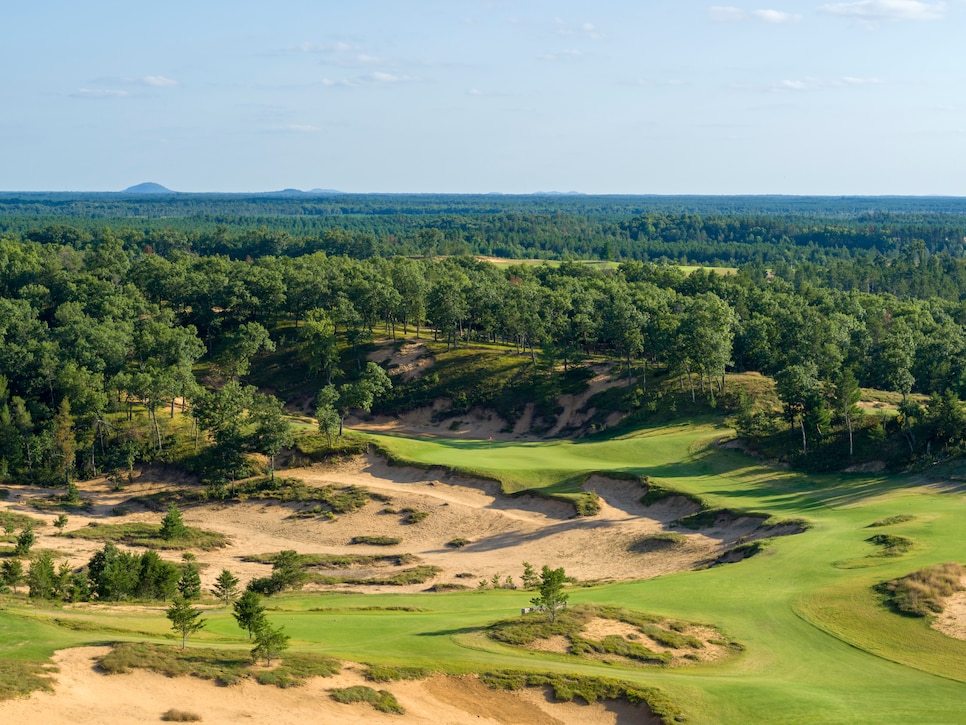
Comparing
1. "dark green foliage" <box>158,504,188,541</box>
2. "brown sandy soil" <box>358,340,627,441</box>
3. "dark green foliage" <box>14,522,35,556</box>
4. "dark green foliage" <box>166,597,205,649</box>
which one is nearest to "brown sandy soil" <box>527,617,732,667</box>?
"dark green foliage" <box>166,597,205,649</box>

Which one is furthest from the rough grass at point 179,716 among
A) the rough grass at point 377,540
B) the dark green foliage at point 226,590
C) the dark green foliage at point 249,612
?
the rough grass at point 377,540

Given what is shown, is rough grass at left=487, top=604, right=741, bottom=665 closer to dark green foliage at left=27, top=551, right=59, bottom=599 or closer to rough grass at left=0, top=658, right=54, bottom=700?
rough grass at left=0, top=658, right=54, bottom=700

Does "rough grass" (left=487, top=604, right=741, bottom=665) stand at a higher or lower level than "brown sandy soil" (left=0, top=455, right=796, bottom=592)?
higher

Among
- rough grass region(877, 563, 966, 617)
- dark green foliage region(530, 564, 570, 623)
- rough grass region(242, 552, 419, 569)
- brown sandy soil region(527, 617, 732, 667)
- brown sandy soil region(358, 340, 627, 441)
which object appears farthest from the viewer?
brown sandy soil region(358, 340, 627, 441)

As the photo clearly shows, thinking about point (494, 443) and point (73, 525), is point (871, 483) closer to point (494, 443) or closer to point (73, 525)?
point (494, 443)

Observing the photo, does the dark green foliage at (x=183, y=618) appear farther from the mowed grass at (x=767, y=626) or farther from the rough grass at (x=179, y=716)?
the rough grass at (x=179, y=716)

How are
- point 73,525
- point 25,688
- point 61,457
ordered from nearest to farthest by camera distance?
point 25,688, point 73,525, point 61,457

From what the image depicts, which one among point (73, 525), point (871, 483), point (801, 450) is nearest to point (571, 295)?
point (801, 450)
